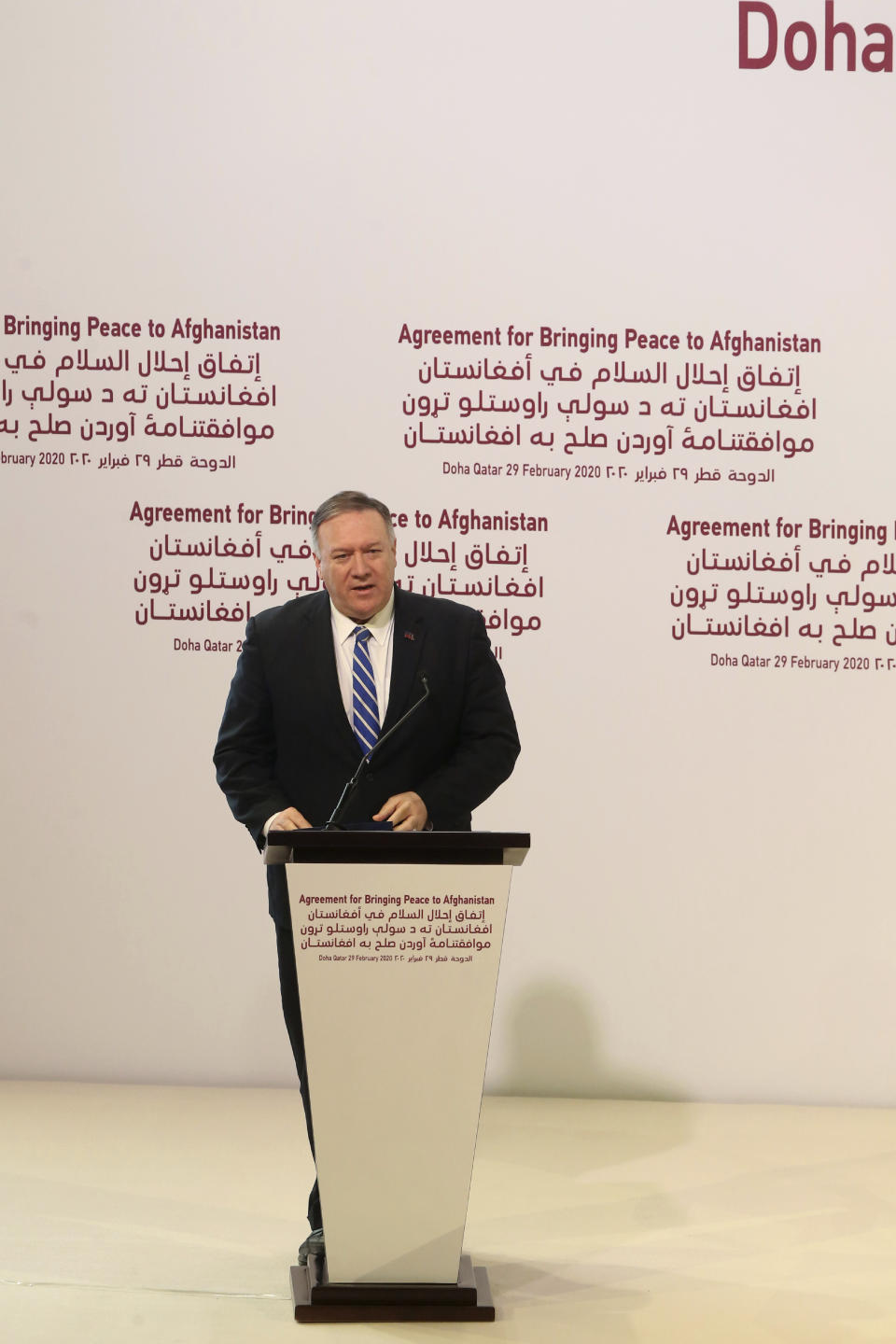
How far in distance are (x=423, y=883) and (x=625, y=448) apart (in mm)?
2084

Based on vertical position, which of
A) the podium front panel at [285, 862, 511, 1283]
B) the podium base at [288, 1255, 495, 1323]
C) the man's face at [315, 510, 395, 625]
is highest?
the man's face at [315, 510, 395, 625]

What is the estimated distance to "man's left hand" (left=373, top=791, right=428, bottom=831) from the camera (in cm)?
276

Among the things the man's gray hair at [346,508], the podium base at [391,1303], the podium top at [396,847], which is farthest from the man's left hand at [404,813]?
the podium base at [391,1303]

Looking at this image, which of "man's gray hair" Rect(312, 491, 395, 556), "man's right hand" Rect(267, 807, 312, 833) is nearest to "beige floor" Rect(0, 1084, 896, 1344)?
"man's right hand" Rect(267, 807, 312, 833)

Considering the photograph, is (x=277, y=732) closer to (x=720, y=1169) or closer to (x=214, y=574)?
(x=214, y=574)

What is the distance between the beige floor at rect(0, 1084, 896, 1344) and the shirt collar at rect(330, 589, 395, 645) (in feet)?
4.32

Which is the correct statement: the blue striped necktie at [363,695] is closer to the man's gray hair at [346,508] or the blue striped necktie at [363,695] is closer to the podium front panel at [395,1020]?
the man's gray hair at [346,508]

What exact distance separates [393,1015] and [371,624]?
0.82m

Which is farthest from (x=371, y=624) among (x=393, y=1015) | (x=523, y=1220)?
(x=523, y=1220)

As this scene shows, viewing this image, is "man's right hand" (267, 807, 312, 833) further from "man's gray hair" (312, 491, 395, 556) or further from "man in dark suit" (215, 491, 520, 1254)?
"man's gray hair" (312, 491, 395, 556)

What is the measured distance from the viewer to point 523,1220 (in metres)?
3.31

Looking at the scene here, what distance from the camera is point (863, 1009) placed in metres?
4.31

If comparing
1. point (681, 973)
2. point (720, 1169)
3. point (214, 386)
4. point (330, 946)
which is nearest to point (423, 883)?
point (330, 946)

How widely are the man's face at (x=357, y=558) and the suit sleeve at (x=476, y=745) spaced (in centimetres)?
24
